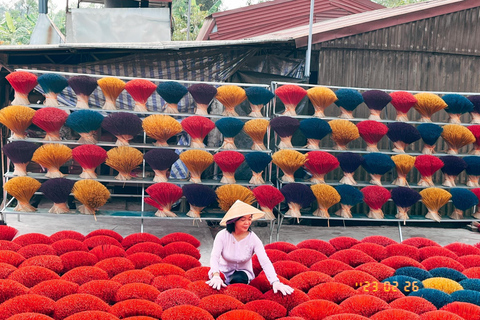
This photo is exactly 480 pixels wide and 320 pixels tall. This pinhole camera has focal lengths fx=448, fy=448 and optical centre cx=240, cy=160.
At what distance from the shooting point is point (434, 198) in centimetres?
505

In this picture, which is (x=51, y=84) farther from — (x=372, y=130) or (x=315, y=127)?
(x=372, y=130)

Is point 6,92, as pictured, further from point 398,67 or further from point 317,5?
point 317,5

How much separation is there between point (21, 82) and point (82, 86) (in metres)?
0.61

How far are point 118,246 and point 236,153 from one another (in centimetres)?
182

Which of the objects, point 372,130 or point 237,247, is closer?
point 237,247

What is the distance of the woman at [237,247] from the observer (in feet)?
9.09

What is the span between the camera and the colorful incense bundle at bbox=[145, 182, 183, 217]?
468 centimetres

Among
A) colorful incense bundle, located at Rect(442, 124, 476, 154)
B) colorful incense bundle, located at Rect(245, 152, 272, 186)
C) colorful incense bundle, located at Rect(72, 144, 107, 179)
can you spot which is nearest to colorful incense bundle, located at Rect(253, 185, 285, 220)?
colorful incense bundle, located at Rect(245, 152, 272, 186)

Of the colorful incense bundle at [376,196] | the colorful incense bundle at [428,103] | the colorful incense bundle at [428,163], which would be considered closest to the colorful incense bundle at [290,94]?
the colorful incense bundle at [376,196]

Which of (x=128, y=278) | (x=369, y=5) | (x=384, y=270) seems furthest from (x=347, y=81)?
(x=369, y=5)

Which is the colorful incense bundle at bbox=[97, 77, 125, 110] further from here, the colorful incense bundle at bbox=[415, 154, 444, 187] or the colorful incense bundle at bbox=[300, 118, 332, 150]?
the colorful incense bundle at bbox=[415, 154, 444, 187]

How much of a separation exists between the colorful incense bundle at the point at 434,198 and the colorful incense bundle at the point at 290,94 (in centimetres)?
178

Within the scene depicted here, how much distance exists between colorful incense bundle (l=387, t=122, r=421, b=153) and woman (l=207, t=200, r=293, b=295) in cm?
291

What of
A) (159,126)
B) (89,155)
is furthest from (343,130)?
(89,155)
